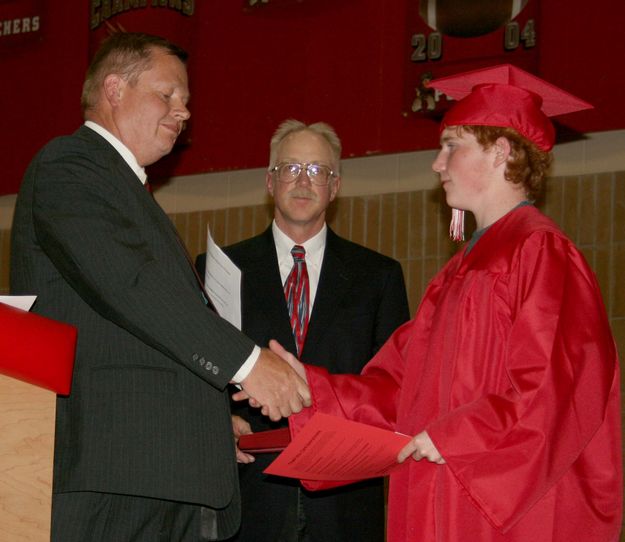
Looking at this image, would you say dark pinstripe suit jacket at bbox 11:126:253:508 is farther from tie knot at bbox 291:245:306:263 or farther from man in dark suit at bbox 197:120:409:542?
tie knot at bbox 291:245:306:263

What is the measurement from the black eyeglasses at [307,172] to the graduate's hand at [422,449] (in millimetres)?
1593

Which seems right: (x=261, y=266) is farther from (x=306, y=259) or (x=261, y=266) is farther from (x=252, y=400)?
(x=252, y=400)

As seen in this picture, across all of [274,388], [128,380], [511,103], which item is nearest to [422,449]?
[274,388]

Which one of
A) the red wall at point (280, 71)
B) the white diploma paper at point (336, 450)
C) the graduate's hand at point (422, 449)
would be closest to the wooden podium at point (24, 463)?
the white diploma paper at point (336, 450)

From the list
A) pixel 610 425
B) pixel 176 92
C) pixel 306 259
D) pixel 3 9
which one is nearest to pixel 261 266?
pixel 306 259

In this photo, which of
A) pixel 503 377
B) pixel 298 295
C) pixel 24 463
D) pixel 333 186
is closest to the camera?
pixel 24 463

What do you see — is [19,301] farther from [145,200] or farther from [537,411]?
Answer: [537,411]

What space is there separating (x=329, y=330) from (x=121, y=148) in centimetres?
114

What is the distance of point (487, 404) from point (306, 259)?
4.88 ft

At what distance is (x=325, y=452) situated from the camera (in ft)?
9.19

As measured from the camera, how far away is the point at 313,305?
158 inches

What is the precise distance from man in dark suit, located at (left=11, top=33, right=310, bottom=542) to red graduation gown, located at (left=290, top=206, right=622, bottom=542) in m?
0.51

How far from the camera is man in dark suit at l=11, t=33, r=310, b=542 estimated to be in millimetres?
2740

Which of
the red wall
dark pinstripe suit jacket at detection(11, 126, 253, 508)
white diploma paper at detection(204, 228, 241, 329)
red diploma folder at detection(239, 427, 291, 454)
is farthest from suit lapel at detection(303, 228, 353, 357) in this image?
the red wall
